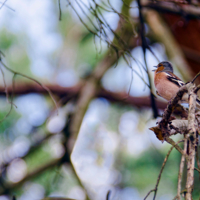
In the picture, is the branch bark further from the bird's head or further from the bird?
the bird's head

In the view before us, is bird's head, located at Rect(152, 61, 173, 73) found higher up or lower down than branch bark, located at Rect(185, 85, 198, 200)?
lower down

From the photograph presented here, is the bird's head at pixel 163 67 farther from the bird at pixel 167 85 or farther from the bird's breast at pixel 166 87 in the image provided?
the bird's breast at pixel 166 87

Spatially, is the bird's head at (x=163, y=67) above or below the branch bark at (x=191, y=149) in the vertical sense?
below

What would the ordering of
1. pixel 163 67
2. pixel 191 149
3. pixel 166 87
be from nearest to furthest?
pixel 191 149 → pixel 166 87 → pixel 163 67

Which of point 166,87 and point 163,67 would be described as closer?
point 166,87

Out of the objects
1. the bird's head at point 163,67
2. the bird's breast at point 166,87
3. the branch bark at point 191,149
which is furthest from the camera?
the bird's head at point 163,67

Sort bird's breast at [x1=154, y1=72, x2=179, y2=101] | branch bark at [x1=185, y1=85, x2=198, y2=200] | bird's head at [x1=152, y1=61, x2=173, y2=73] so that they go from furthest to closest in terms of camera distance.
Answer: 1. bird's head at [x1=152, y1=61, x2=173, y2=73]
2. bird's breast at [x1=154, y1=72, x2=179, y2=101]
3. branch bark at [x1=185, y1=85, x2=198, y2=200]

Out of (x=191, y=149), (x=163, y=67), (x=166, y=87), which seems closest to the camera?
(x=191, y=149)

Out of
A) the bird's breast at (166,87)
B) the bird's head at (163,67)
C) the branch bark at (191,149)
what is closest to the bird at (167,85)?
the bird's breast at (166,87)

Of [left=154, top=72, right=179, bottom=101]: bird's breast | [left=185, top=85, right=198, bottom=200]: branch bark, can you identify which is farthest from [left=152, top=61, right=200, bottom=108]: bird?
[left=185, top=85, right=198, bottom=200]: branch bark

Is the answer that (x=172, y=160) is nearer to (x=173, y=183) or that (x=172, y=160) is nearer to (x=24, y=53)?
(x=173, y=183)

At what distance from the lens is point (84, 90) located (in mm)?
4305

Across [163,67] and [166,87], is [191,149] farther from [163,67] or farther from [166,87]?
[163,67]

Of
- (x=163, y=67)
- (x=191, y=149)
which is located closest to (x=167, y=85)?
(x=163, y=67)
